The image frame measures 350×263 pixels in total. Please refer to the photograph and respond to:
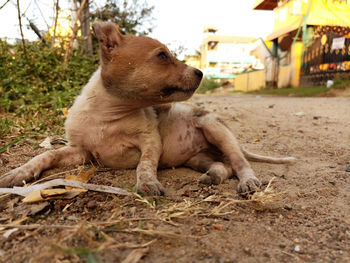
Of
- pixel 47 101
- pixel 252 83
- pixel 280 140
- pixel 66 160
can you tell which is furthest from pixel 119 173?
pixel 252 83

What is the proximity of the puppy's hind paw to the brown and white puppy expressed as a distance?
5 centimetres

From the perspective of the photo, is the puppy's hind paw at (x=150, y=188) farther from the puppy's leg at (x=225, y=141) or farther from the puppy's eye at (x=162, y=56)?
the puppy's eye at (x=162, y=56)

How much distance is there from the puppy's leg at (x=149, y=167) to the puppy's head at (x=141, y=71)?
361 millimetres

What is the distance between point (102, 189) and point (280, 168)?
1822mm

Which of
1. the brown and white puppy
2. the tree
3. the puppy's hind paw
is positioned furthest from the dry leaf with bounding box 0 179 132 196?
the tree

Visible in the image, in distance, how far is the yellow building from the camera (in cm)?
1198

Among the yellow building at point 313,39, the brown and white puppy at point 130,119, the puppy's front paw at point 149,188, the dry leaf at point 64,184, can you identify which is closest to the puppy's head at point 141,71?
the brown and white puppy at point 130,119

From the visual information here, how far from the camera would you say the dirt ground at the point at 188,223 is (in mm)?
1211

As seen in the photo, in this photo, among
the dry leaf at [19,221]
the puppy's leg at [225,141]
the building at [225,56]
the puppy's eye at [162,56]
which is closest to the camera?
the dry leaf at [19,221]

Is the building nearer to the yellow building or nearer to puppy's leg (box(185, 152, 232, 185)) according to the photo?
the yellow building

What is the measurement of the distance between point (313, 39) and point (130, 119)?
13193 mm

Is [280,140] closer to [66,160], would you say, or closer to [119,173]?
[119,173]

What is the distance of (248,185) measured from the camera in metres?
2.21

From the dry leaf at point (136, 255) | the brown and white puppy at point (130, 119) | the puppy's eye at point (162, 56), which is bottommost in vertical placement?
the dry leaf at point (136, 255)
